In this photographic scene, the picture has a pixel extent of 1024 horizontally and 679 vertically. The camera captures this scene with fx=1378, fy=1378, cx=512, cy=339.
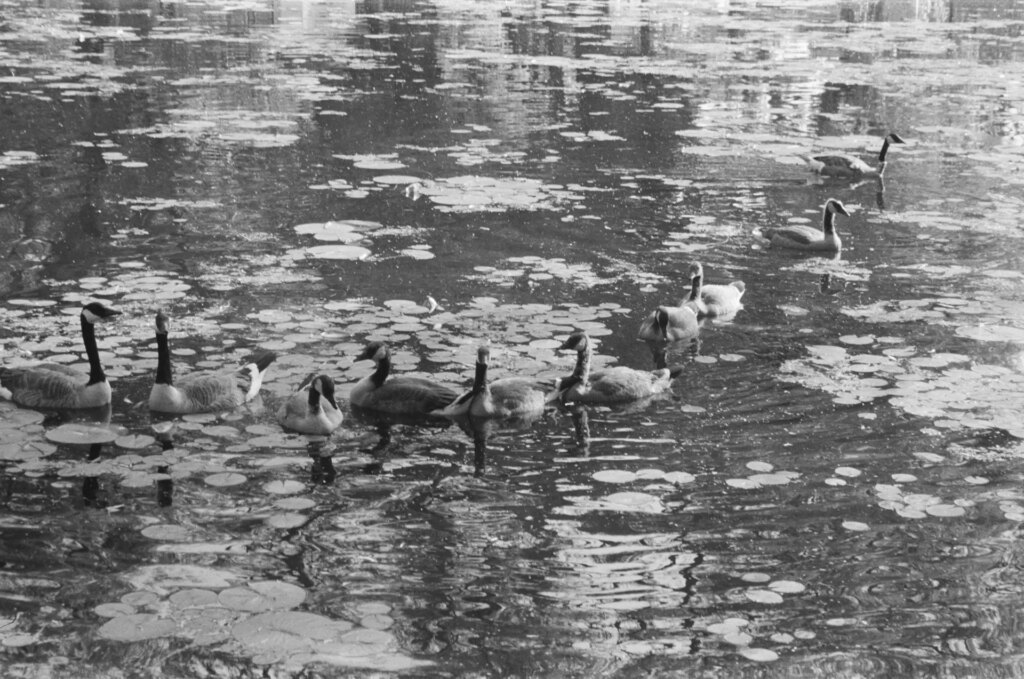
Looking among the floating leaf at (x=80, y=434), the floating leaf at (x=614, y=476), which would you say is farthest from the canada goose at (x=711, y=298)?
the floating leaf at (x=80, y=434)

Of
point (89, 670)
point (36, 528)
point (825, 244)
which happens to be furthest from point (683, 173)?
point (89, 670)

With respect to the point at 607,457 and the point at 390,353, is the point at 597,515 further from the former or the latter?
→ the point at 390,353

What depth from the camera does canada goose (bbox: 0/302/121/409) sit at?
316 inches

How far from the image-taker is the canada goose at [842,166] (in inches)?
609

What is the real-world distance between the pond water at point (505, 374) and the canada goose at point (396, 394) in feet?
0.50

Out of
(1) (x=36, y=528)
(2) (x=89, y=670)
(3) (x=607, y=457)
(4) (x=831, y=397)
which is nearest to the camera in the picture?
(2) (x=89, y=670)

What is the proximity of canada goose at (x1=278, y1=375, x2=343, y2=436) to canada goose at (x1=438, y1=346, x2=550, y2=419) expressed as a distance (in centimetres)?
67

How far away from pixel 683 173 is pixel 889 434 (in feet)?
25.8

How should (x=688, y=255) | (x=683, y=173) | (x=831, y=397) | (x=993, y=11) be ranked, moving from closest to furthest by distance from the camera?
(x=831, y=397) → (x=688, y=255) → (x=683, y=173) → (x=993, y=11)

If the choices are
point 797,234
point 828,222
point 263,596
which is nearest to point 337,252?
point 797,234

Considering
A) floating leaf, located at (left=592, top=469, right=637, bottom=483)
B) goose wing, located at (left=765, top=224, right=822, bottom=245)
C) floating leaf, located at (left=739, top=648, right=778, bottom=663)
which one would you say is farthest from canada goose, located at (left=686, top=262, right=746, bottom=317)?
floating leaf, located at (left=739, top=648, right=778, bottom=663)

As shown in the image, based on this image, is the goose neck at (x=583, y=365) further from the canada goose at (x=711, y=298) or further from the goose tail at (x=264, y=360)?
the goose tail at (x=264, y=360)

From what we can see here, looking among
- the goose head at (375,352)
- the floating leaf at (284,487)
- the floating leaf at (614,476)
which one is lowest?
the floating leaf at (614,476)

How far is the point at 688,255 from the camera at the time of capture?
39.3 ft
